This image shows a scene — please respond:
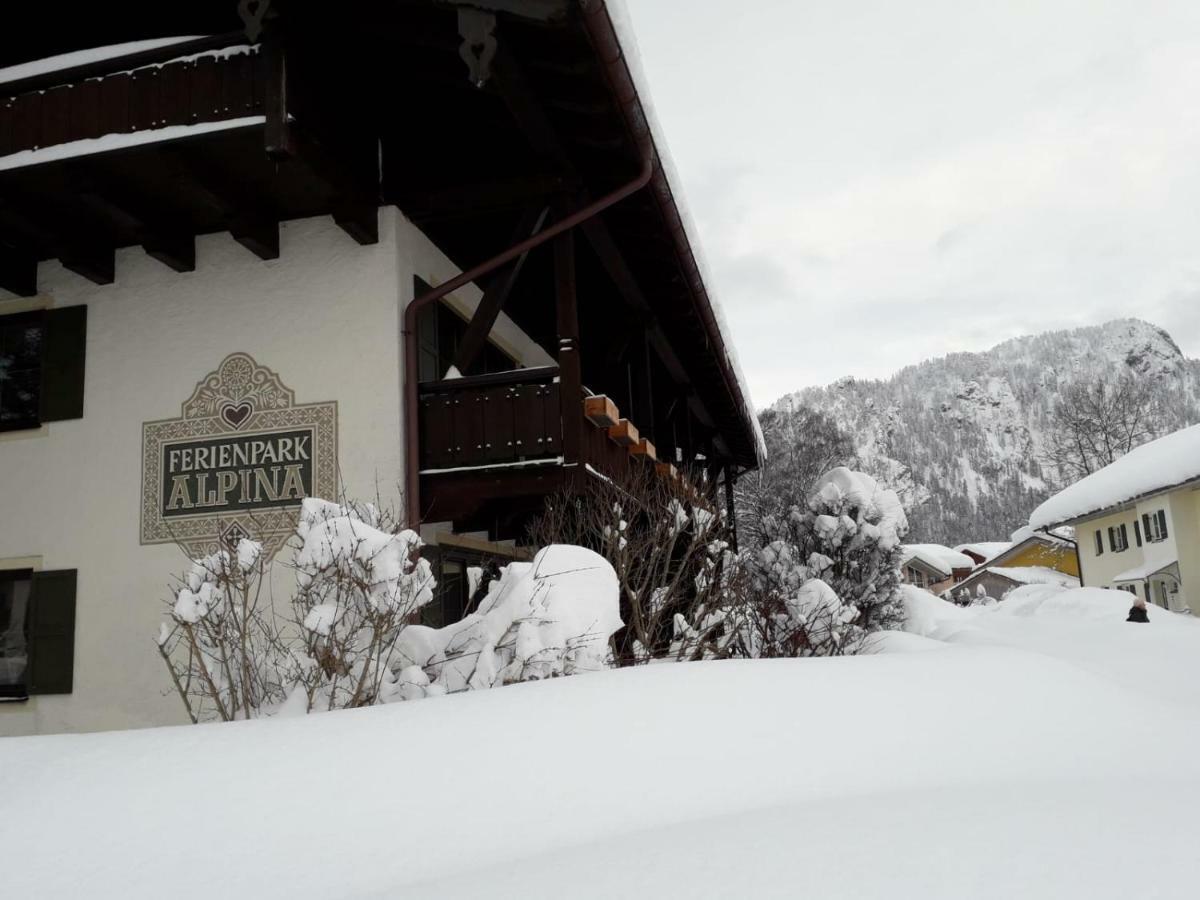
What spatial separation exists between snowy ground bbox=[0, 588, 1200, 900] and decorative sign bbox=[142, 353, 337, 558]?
413cm

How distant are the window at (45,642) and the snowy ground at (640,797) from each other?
4.75 m

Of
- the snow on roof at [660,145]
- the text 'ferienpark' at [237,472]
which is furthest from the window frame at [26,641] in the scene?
the snow on roof at [660,145]

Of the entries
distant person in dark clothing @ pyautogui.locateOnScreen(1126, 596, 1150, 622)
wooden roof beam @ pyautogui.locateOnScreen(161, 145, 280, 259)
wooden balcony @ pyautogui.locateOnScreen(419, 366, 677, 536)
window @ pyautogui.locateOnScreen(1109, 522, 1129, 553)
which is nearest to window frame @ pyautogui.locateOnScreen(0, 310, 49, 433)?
wooden roof beam @ pyautogui.locateOnScreen(161, 145, 280, 259)

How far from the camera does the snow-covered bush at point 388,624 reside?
5.20 meters

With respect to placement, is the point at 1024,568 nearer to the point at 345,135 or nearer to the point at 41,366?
the point at 345,135

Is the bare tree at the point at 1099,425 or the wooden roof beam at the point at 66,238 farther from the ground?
the bare tree at the point at 1099,425

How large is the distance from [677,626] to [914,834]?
180 inches

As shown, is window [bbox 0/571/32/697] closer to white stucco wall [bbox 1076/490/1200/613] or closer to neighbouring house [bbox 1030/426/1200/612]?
neighbouring house [bbox 1030/426/1200/612]

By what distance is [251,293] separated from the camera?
849 centimetres

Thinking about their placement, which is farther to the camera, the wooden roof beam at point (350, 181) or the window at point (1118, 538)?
the window at point (1118, 538)

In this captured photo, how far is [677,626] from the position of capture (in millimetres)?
7340

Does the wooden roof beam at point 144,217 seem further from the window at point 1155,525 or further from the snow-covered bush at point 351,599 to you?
the window at point 1155,525

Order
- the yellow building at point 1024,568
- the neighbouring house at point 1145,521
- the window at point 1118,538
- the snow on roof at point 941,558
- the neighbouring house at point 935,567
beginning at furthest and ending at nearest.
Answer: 1. the neighbouring house at point 935,567
2. the snow on roof at point 941,558
3. the yellow building at point 1024,568
4. the window at point 1118,538
5. the neighbouring house at point 1145,521

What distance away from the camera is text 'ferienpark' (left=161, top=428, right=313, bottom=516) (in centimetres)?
807
